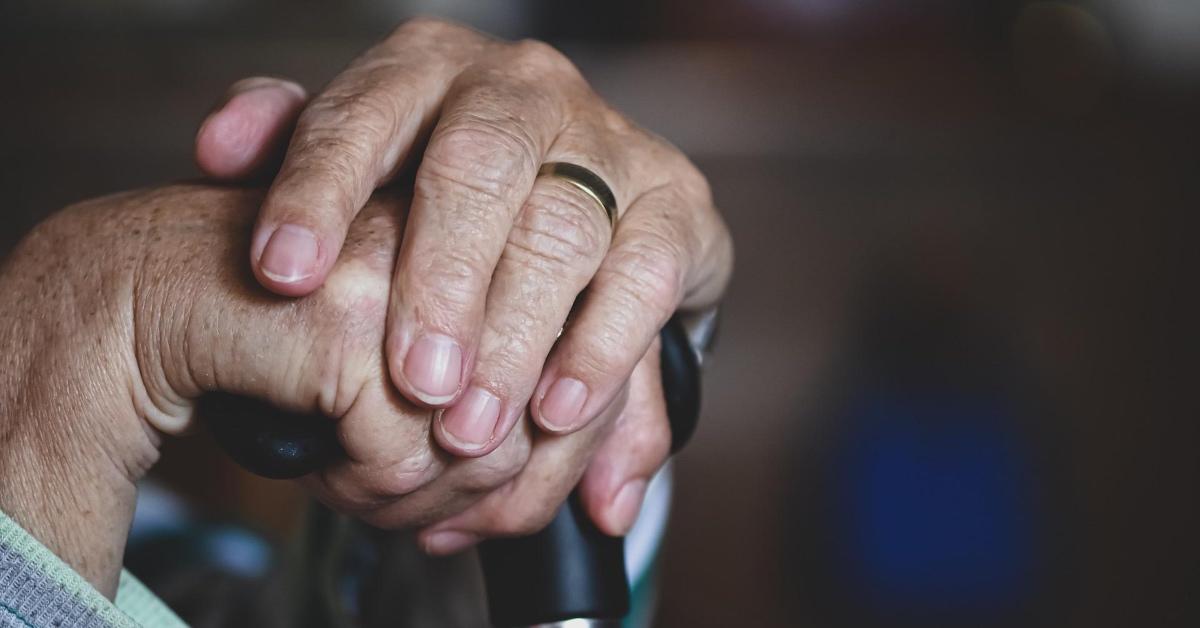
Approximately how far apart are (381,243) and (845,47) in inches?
77.8

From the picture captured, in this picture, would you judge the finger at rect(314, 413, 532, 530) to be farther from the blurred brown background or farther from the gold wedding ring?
the blurred brown background

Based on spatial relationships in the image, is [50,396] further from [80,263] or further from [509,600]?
[509,600]

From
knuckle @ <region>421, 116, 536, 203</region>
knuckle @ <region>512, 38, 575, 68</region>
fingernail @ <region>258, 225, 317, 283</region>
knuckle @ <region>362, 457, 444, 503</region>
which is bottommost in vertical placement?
knuckle @ <region>362, 457, 444, 503</region>

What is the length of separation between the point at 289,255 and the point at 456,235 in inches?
2.8

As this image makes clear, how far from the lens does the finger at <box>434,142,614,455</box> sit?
47 cm

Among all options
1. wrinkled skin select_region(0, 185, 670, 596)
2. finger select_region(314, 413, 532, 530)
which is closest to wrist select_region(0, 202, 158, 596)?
wrinkled skin select_region(0, 185, 670, 596)

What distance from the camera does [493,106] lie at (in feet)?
1.71

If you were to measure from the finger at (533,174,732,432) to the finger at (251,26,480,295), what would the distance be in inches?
4.7

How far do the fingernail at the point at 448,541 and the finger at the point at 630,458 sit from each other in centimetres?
7

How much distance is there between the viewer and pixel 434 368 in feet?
1.45

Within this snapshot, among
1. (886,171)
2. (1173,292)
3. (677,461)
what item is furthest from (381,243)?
(1173,292)

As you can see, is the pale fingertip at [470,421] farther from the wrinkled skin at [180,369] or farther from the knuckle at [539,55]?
the knuckle at [539,55]

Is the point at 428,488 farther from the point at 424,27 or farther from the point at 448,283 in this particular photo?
the point at 424,27

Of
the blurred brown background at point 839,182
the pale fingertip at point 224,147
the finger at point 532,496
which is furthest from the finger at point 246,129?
the blurred brown background at point 839,182
